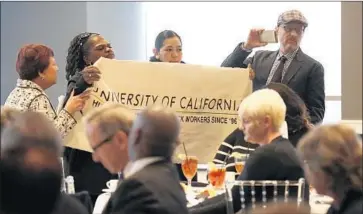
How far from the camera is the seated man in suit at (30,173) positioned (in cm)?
134

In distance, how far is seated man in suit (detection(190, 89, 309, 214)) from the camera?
8.52 ft

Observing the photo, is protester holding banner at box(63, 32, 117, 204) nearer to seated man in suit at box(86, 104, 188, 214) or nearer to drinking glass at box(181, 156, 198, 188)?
drinking glass at box(181, 156, 198, 188)

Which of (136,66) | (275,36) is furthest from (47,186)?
(275,36)

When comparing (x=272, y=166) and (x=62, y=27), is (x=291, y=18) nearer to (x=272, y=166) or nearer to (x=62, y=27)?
(x=272, y=166)

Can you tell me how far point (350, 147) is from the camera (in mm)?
2020

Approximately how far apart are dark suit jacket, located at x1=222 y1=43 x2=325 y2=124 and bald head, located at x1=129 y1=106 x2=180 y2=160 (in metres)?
2.10

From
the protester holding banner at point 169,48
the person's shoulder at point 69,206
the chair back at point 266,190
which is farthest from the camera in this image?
the protester holding banner at point 169,48

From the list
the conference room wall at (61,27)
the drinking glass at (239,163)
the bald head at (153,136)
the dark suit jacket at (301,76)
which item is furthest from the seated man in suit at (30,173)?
the conference room wall at (61,27)

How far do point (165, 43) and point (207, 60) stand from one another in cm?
106

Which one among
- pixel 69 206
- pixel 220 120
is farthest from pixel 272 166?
pixel 220 120

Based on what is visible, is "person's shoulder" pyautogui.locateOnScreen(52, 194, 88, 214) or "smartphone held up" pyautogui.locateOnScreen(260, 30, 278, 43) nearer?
"person's shoulder" pyautogui.locateOnScreen(52, 194, 88, 214)

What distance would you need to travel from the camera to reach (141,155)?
203 centimetres

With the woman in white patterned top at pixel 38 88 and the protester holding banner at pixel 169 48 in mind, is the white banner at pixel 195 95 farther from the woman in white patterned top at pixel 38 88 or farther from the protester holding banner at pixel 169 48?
the woman in white patterned top at pixel 38 88

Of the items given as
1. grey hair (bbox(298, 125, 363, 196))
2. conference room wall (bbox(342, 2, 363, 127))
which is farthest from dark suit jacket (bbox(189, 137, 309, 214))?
conference room wall (bbox(342, 2, 363, 127))
